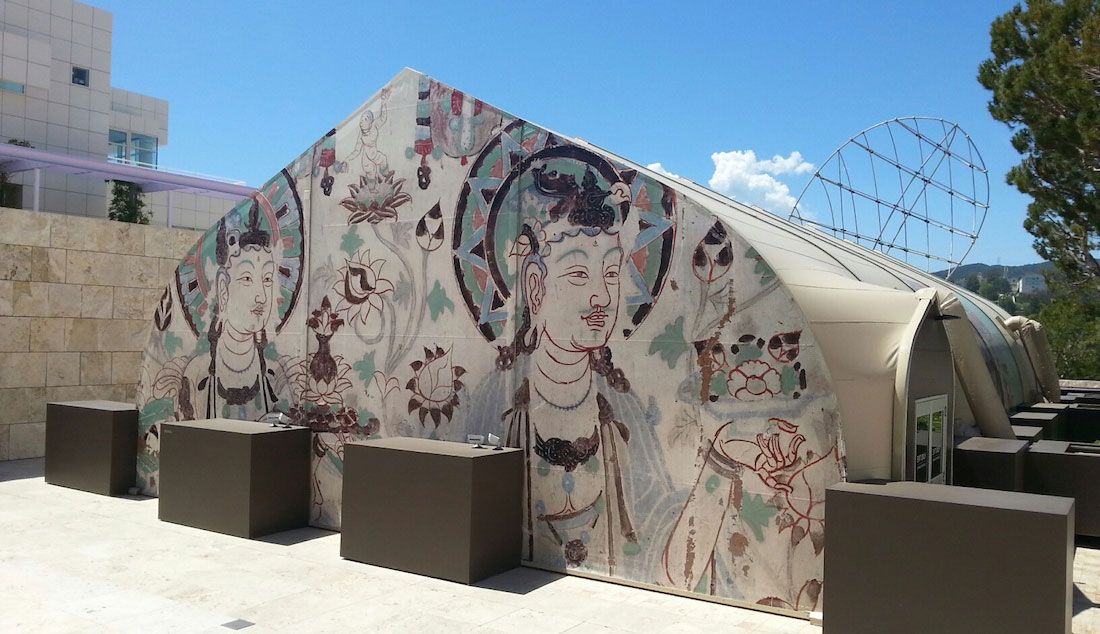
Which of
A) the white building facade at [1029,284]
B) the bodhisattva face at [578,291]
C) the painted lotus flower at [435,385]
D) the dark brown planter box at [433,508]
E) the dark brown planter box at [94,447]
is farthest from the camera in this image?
the white building facade at [1029,284]

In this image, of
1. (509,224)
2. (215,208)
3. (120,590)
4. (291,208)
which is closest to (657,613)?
(509,224)

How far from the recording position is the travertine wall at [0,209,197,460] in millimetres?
15547

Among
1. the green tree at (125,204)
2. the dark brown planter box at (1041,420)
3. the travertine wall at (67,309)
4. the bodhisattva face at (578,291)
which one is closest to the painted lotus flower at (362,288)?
the bodhisattva face at (578,291)

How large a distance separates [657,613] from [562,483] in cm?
178

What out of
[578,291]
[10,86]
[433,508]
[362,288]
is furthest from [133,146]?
[578,291]

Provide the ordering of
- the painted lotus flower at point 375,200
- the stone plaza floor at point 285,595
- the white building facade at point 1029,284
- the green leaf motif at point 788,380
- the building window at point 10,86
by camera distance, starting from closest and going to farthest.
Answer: the stone plaza floor at point 285,595, the green leaf motif at point 788,380, the painted lotus flower at point 375,200, the building window at point 10,86, the white building facade at point 1029,284

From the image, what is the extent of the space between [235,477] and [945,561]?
26.1 feet

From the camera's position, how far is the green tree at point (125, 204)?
34.1 meters

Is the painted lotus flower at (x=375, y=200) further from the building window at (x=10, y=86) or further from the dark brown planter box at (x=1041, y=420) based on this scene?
the building window at (x=10, y=86)

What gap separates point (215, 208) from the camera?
41906 millimetres

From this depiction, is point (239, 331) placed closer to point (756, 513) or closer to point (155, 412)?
point (155, 412)

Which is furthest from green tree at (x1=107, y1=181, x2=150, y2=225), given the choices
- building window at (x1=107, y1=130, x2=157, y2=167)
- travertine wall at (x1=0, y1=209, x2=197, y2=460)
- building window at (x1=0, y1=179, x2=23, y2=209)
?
travertine wall at (x1=0, y1=209, x2=197, y2=460)

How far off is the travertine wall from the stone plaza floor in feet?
20.5

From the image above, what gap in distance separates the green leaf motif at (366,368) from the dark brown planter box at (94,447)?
4.53 meters
